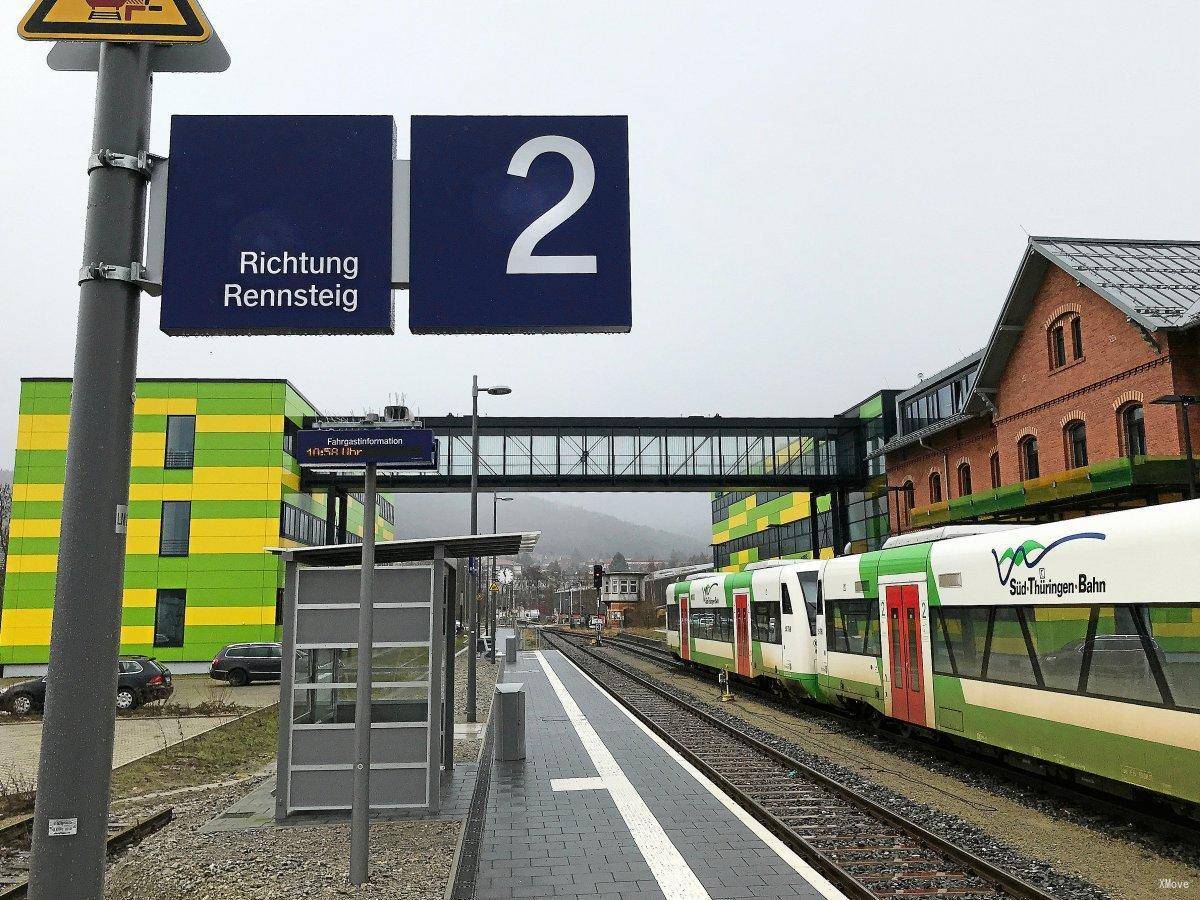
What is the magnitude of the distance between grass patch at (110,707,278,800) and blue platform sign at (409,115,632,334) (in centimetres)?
1112

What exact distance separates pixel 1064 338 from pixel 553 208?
28.8 m

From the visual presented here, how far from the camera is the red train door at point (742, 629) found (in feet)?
80.0

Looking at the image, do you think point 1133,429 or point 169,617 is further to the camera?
point 169,617

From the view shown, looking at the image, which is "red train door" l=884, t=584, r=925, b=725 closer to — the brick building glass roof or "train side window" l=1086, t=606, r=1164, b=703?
"train side window" l=1086, t=606, r=1164, b=703

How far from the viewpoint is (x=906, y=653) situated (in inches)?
573

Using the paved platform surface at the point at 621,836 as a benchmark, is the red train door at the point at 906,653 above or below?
above

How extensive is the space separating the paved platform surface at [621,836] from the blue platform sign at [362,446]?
3.64 m

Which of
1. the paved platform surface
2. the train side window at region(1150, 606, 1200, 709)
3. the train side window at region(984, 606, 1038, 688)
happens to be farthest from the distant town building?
the train side window at region(1150, 606, 1200, 709)

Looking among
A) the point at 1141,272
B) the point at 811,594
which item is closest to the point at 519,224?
the point at 811,594

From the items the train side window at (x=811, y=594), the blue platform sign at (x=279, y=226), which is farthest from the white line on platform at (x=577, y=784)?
the blue platform sign at (x=279, y=226)

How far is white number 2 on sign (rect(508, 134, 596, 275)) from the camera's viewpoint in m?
4.94

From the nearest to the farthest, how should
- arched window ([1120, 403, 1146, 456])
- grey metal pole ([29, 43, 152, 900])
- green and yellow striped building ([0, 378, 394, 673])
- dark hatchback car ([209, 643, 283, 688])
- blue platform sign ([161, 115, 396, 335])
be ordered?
grey metal pole ([29, 43, 152, 900])
blue platform sign ([161, 115, 396, 335])
arched window ([1120, 403, 1146, 456])
dark hatchback car ([209, 643, 283, 688])
green and yellow striped building ([0, 378, 394, 673])

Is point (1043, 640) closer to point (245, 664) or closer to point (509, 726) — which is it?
point (509, 726)

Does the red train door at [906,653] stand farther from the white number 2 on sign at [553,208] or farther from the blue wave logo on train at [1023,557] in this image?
the white number 2 on sign at [553,208]
